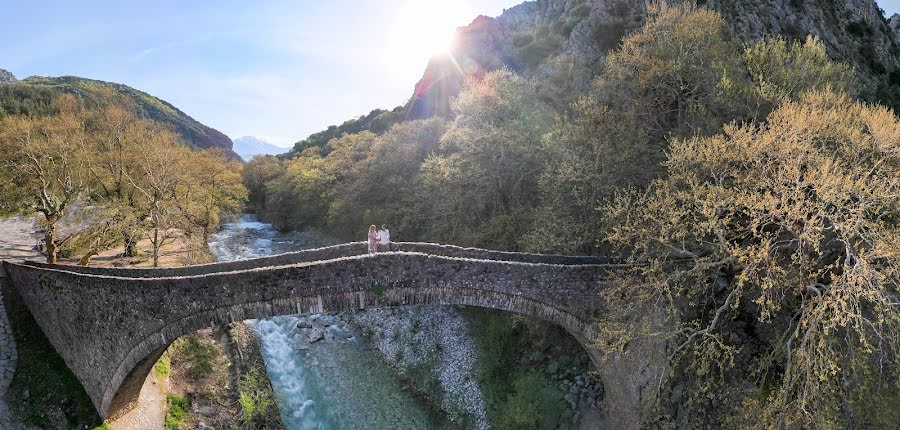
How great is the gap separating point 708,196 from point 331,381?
14768 millimetres

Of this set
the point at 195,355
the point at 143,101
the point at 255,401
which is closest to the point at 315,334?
the point at 195,355

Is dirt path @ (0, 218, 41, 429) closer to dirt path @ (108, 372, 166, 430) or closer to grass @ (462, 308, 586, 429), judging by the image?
dirt path @ (108, 372, 166, 430)

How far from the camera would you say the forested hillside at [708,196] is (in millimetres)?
8438

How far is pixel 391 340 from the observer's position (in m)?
19.8

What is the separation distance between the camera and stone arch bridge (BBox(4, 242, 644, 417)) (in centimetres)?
1087

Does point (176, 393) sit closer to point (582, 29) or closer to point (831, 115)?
point (831, 115)

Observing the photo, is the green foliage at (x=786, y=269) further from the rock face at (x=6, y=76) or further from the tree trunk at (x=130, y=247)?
the rock face at (x=6, y=76)

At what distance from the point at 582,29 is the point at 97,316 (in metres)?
35.7

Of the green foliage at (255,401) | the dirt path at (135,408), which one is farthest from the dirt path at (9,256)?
the green foliage at (255,401)

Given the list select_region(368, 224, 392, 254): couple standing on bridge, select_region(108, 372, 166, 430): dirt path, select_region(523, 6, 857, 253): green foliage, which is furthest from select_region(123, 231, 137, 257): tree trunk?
select_region(523, 6, 857, 253): green foliage

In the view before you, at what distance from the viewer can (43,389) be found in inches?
506

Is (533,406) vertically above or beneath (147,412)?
beneath

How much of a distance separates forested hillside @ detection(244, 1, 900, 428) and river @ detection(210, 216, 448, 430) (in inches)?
296

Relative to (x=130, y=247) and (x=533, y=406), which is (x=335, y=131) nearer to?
(x=130, y=247)
